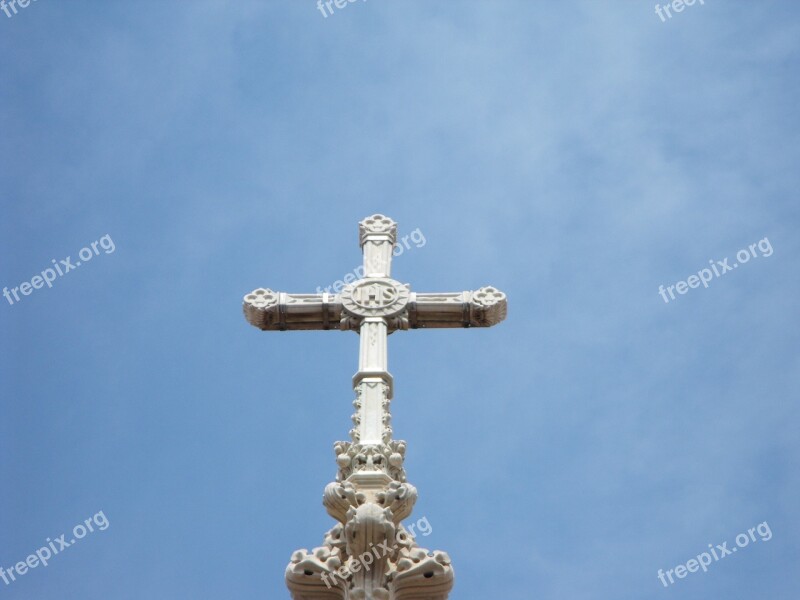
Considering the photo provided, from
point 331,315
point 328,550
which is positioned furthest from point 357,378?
point 328,550

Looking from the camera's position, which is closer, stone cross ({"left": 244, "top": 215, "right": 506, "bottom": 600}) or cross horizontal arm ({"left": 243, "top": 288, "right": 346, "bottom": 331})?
stone cross ({"left": 244, "top": 215, "right": 506, "bottom": 600})

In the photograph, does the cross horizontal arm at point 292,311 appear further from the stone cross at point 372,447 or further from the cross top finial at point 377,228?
the cross top finial at point 377,228

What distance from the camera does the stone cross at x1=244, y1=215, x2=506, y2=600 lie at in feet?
51.5

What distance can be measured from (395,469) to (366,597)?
2.12m

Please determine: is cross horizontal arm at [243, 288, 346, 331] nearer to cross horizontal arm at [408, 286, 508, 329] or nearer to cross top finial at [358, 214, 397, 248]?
cross horizontal arm at [408, 286, 508, 329]

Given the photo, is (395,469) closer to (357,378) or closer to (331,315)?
(357,378)

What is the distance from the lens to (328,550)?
16016 millimetres

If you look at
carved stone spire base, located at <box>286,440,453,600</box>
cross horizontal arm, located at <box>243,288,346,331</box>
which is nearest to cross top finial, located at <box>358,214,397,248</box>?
cross horizontal arm, located at <box>243,288,346,331</box>

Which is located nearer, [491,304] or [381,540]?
[381,540]

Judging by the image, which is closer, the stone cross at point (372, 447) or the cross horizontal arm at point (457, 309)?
the stone cross at point (372, 447)

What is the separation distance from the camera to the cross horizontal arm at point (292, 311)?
20906mm

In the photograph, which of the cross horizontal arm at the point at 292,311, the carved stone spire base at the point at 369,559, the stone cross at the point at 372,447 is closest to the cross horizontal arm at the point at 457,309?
the stone cross at the point at 372,447

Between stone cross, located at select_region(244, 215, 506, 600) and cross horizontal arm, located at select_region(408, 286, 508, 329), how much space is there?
0.01 metres

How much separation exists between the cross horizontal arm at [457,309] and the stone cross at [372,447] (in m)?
0.01
